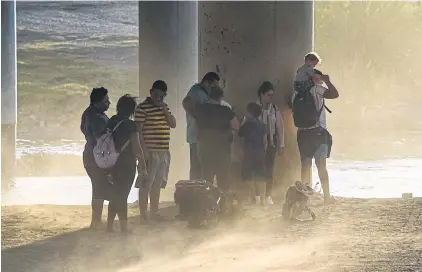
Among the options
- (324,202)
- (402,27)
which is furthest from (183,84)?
(402,27)

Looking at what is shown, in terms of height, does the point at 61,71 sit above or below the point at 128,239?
above

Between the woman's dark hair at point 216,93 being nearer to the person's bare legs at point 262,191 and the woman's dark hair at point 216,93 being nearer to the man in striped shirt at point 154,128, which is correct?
the man in striped shirt at point 154,128

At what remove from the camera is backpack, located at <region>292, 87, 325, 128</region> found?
13.1 metres

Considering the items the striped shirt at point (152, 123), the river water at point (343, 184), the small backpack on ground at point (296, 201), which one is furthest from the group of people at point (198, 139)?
the river water at point (343, 184)

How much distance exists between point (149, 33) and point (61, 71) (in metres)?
24.6

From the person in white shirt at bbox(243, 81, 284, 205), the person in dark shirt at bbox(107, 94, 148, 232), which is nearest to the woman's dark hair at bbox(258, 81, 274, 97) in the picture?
the person in white shirt at bbox(243, 81, 284, 205)

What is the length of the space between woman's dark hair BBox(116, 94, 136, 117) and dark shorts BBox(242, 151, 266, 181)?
2.27 metres

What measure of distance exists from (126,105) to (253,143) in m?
2.33

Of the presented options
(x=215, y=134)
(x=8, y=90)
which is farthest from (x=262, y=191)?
(x=8, y=90)

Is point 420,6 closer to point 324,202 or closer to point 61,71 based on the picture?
point 61,71

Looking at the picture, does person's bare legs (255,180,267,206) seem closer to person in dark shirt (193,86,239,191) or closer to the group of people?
the group of people

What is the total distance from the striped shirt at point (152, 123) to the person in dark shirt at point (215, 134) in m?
0.59

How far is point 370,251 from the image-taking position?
10125 mm

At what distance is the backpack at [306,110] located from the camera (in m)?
13.1
